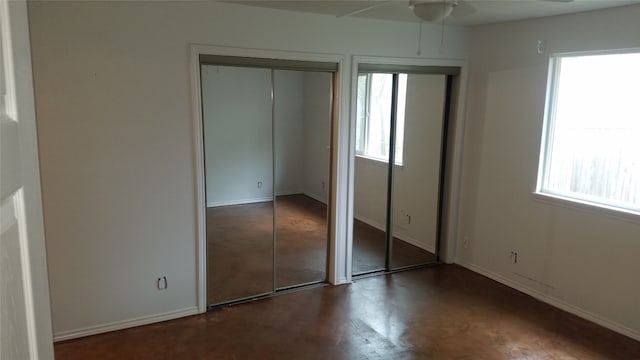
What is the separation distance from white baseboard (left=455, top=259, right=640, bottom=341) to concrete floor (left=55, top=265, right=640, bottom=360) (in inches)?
2.5

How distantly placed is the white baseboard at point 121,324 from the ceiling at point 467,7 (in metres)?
2.52

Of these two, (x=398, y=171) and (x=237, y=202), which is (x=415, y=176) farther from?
(x=237, y=202)

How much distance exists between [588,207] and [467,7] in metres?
1.90

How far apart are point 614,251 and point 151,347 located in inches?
143

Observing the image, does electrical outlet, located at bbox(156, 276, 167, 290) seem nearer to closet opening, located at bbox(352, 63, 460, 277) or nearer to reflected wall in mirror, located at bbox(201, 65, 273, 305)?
reflected wall in mirror, located at bbox(201, 65, 273, 305)

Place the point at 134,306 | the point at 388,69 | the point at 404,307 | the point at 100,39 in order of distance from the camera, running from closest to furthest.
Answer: the point at 100,39 → the point at 134,306 → the point at 404,307 → the point at 388,69

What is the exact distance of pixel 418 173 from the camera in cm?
494

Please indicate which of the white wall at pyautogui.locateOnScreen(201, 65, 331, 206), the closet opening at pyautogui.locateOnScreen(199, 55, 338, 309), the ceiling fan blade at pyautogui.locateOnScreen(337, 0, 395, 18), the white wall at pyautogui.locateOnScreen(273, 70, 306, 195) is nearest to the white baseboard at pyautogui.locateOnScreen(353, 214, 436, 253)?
the closet opening at pyautogui.locateOnScreen(199, 55, 338, 309)

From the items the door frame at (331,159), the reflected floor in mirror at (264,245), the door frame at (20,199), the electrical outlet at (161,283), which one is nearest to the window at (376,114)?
the door frame at (331,159)

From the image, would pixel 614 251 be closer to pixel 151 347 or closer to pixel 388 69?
pixel 388 69

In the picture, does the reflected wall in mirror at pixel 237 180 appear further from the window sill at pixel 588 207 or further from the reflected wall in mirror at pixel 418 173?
the window sill at pixel 588 207

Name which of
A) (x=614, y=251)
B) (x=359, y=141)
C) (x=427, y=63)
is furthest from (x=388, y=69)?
(x=614, y=251)

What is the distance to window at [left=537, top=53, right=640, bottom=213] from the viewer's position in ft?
11.5

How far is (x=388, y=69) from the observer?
14.3ft
